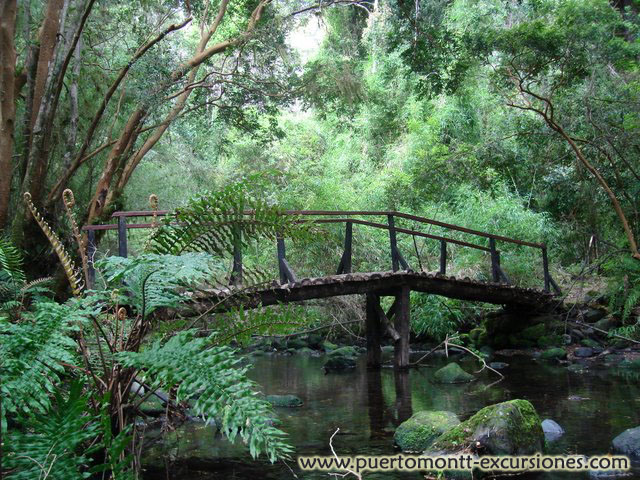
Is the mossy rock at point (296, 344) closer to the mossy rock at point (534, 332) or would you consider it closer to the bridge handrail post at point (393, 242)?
the bridge handrail post at point (393, 242)

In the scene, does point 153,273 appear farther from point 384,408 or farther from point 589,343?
point 589,343

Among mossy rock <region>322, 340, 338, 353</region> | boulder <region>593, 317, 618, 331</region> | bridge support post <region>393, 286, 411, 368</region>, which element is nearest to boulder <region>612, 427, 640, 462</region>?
bridge support post <region>393, 286, 411, 368</region>

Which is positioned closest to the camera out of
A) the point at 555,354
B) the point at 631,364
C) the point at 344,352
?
the point at 631,364

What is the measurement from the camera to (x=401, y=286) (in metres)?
9.77

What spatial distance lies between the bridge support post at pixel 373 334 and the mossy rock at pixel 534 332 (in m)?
3.21

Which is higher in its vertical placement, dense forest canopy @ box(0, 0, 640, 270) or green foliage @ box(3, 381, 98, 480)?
dense forest canopy @ box(0, 0, 640, 270)

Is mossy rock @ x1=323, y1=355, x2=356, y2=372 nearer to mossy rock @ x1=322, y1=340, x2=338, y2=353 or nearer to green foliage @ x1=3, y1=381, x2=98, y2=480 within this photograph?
mossy rock @ x1=322, y1=340, x2=338, y2=353

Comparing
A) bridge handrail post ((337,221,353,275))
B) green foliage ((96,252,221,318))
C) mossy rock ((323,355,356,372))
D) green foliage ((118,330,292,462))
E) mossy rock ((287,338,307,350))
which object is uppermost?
bridge handrail post ((337,221,353,275))

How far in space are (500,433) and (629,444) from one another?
1002 mm

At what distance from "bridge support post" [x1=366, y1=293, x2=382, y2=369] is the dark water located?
0.85 feet

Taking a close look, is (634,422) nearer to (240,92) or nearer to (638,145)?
(638,145)

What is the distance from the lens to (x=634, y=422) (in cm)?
575

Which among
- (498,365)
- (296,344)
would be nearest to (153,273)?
(498,365)

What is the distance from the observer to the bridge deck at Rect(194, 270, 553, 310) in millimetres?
7824
